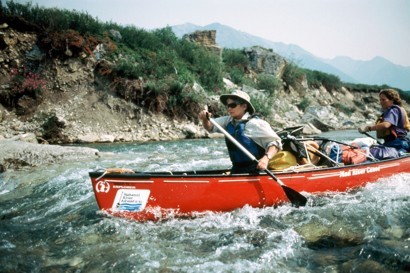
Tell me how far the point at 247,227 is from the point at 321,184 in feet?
6.62

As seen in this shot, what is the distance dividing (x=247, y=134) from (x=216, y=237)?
184 centimetres

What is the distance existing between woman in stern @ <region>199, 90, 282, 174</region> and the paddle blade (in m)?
0.59

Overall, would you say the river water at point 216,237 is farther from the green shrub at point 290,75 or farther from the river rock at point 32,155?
the green shrub at point 290,75

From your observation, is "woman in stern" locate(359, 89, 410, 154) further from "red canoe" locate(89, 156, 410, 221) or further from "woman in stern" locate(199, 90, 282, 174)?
"woman in stern" locate(199, 90, 282, 174)

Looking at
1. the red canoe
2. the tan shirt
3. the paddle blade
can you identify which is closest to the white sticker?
the red canoe

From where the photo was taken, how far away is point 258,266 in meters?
3.56

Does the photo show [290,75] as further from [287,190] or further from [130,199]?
[130,199]

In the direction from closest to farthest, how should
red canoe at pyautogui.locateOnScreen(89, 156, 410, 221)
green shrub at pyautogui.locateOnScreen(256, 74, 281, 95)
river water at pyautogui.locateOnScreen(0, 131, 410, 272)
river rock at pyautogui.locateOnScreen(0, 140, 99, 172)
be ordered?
1. river water at pyautogui.locateOnScreen(0, 131, 410, 272)
2. red canoe at pyautogui.locateOnScreen(89, 156, 410, 221)
3. river rock at pyautogui.locateOnScreen(0, 140, 99, 172)
4. green shrub at pyautogui.locateOnScreen(256, 74, 281, 95)

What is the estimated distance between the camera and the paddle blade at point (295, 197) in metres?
5.21

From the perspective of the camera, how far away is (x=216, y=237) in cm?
440

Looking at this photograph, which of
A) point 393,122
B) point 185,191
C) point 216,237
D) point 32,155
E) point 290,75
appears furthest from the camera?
point 290,75

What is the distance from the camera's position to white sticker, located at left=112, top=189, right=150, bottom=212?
183 inches

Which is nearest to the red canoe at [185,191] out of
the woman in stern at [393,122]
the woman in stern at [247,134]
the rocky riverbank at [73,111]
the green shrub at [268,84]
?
the woman in stern at [247,134]

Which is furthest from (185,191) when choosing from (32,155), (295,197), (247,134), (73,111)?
(73,111)
